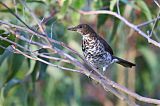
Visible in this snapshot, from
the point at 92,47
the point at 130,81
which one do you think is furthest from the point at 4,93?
the point at 130,81

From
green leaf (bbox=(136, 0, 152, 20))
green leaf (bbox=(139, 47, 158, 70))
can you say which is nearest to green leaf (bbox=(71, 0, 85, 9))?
green leaf (bbox=(136, 0, 152, 20))

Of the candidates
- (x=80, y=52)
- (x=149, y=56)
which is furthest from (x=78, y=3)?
(x=149, y=56)

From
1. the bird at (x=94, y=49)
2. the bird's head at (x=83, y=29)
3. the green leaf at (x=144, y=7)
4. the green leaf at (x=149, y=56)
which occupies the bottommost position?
the green leaf at (x=149, y=56)

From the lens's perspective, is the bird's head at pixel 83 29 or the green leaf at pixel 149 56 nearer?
the bird's head at pixel 83 29

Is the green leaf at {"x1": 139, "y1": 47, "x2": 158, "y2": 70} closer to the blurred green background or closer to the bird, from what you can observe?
the blurred green background

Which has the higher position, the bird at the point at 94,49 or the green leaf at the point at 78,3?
the green leaf at the point at 78,3

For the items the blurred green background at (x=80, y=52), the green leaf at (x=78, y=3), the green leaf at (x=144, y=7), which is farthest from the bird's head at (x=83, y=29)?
the green leaf at (x=144, y=7)

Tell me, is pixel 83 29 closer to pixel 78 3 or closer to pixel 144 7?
pixel 78 3

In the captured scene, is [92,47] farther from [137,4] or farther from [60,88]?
[60,88]

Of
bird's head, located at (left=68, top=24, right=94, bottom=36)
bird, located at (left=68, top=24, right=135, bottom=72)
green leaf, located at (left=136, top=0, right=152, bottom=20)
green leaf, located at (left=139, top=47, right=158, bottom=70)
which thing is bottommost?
green leaf, located at (left=139, top=47, right=158, bottom=70)

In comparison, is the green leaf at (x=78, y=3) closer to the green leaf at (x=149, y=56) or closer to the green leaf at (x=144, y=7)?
the green leaf at (x=144, y=7)
